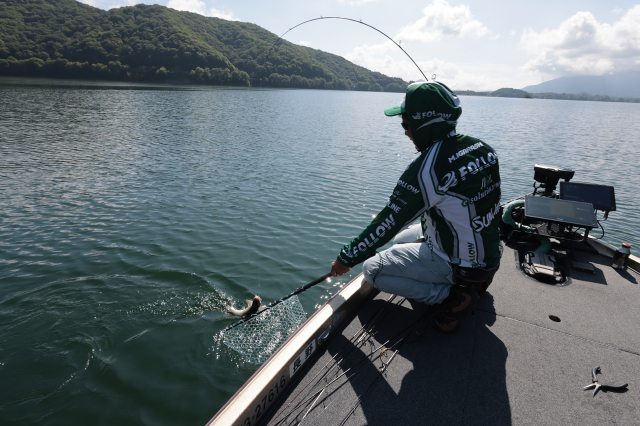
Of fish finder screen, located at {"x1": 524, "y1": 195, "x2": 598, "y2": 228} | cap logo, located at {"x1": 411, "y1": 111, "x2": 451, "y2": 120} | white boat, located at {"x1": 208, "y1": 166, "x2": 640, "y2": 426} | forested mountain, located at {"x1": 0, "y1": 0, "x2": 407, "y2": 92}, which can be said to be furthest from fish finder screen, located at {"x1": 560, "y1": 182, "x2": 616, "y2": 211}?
forested mountain, located at {"x1": 0, "y1": 0, "x2": 407, "y2": 92}

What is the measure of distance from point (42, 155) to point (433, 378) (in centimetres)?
1853

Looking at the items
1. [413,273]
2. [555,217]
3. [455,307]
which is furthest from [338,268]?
[555,217]

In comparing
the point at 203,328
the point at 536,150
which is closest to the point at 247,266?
the point at 203,328

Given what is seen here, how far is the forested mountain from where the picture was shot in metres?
84.4

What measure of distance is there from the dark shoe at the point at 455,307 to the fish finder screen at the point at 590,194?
168 inches

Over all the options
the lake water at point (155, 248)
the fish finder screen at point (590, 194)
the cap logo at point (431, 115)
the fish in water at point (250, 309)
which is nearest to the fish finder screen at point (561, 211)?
the fish finder screen at point (590, 194)

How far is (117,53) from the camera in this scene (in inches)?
3745

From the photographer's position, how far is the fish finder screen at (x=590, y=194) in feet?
19.9

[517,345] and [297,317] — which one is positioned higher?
[517,345]

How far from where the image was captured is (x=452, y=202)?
3.12 m

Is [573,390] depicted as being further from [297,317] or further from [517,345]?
[297,317]

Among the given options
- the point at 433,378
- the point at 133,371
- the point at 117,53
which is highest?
the point at 117,53

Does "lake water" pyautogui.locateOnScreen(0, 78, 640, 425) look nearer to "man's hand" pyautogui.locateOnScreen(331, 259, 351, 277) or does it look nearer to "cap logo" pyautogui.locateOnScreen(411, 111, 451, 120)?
"man's hand" pyautogui.locateOnScreen(331, 259, 351, 277)

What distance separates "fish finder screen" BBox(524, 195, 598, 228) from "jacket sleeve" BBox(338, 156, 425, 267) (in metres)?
3.78
